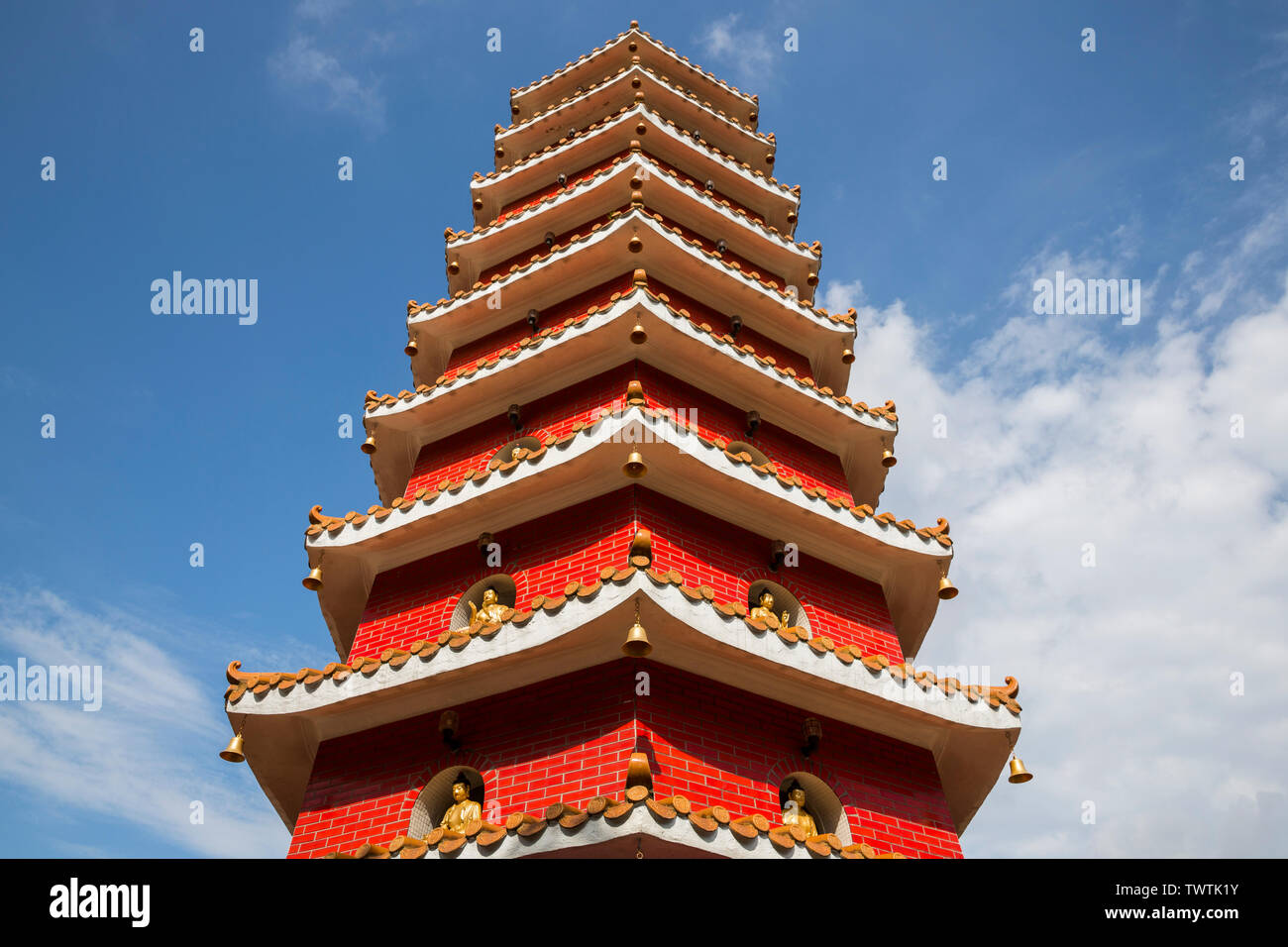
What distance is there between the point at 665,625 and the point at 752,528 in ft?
10.0

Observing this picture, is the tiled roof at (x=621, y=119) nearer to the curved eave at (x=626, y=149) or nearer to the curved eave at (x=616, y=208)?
the curved eave at (x=626, y=149)

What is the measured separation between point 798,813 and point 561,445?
487 cm

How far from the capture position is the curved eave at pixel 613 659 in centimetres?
859

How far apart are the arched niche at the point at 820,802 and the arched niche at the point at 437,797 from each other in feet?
10.5

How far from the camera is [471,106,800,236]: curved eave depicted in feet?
57.7

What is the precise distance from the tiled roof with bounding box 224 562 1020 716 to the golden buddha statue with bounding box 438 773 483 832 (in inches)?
55.5

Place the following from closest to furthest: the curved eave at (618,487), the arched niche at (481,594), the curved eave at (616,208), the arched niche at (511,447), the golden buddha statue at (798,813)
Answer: the golden buddha statue at (798,813), the curved eave at (618,487), the arched niche at (481,594), the arched niche at (511,447), the curved eave at (616,208)

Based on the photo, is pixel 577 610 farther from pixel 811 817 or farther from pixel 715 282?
pixel 715 282

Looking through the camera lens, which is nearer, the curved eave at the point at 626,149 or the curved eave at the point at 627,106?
the curved eave at the point at 626,149

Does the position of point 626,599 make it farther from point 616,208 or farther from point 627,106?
point 627,106

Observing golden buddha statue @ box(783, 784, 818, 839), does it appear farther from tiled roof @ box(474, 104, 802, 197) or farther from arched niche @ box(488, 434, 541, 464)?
tiled roof @ box(474, 104, 802, 197)

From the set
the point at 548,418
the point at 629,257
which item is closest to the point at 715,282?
the point at 629,257

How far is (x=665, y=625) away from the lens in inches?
338

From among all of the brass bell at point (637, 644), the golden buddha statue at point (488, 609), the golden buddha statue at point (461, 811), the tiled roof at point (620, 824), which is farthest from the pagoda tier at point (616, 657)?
the tiled roof at point (620, 824)
